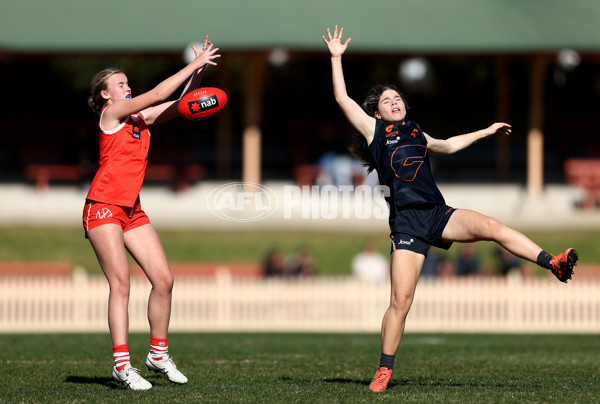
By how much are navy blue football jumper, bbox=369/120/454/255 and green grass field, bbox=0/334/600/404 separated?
1.13m

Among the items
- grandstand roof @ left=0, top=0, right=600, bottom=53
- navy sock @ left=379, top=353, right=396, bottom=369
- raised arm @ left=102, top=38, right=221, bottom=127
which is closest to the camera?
raised arm @ left=102, top=38, right=221, bottom=127

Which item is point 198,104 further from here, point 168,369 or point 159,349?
point 168,369

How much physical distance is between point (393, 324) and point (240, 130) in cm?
2645

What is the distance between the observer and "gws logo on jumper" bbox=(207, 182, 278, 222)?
25441 millimetres

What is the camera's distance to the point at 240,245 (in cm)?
2400

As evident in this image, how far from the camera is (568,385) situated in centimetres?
779

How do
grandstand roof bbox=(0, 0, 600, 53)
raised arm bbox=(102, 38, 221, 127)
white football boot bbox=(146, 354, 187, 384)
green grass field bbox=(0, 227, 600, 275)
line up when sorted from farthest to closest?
grandstand roof bbox=(0, 0, 600, 53)
green grass field bbox=(0, 227, 600, 275)
white football boot bbox=(146, 354, 187, 384)
raised arm bbox=(102, 38, 221, 127)

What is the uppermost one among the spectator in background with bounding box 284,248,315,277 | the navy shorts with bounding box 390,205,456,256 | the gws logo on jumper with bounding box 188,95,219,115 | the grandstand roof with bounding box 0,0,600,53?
the grandstand roof with bounding box 0,0,600,53

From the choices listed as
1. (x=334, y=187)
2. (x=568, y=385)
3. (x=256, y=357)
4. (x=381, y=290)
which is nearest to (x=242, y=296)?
(x=381, y=290)

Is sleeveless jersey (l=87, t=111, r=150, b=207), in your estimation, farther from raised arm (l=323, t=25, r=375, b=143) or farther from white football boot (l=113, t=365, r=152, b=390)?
raised arm (l=323, t=25, r=375, b=143)

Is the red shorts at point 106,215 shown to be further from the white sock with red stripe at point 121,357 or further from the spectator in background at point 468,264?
the spectator in background at point 468,264

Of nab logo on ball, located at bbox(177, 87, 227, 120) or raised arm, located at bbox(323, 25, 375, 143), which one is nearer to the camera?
raised arm, located at bbox(323, 25, 375, 143)

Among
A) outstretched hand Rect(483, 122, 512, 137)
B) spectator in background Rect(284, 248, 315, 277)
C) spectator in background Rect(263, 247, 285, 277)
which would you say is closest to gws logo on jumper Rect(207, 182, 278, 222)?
spectator in background Rect(284, 248, 315, 277)

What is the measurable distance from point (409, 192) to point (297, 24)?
18.9 m
